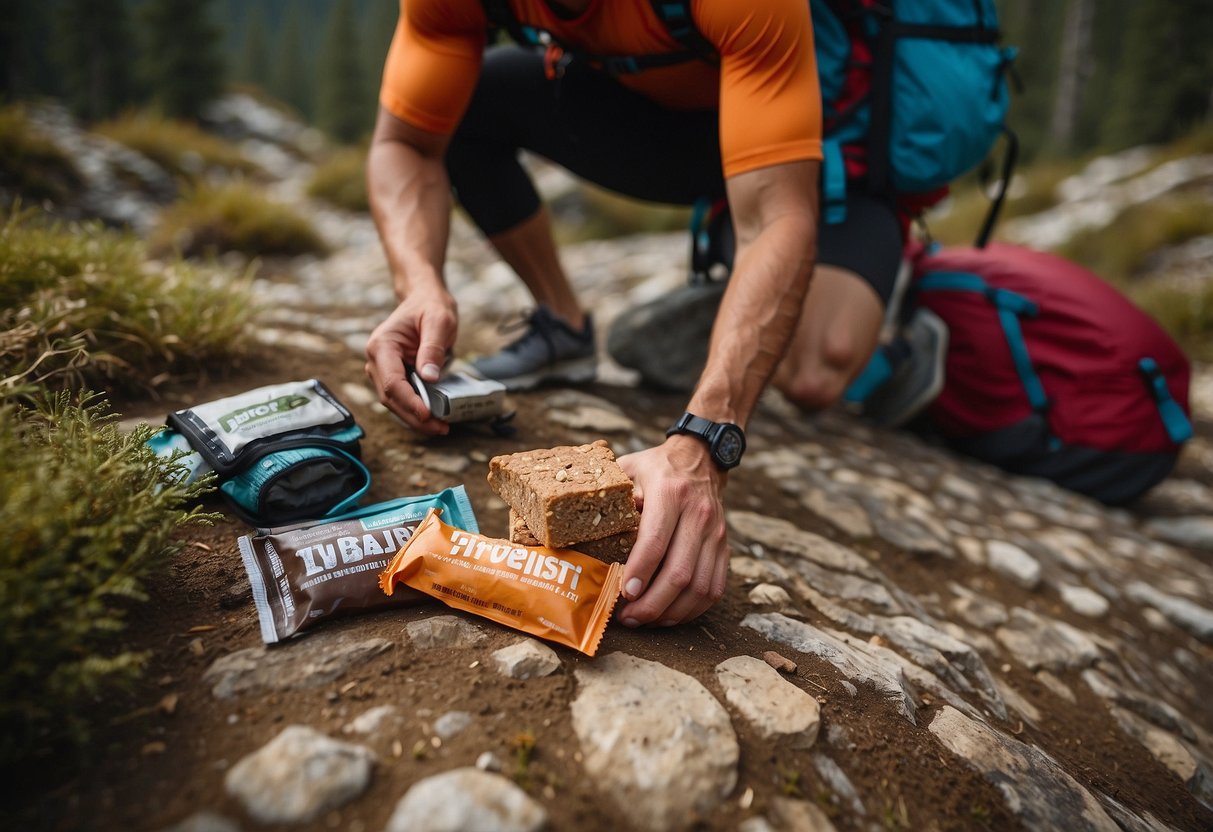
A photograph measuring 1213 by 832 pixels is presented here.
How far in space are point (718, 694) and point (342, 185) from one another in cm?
1078

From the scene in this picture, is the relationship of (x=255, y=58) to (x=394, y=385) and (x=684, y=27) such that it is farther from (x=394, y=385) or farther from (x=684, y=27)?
(x=394, y=385)

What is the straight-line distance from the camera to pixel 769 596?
192 centimetres

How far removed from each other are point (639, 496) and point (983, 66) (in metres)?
2.80

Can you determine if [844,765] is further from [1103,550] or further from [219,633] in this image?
[1103,550]

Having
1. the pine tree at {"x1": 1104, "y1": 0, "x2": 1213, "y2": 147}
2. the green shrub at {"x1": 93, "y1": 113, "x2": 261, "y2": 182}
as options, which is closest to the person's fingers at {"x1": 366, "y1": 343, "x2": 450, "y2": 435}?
Result: the green shrub at {"x1": 93, "y1": 113, "x2": 261, "y2": 182}

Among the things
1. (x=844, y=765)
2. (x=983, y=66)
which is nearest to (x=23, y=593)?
(x=844, y=765)

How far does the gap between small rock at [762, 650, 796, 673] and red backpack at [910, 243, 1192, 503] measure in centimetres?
273

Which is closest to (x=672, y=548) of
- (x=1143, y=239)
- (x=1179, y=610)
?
(x=1179, y=610)

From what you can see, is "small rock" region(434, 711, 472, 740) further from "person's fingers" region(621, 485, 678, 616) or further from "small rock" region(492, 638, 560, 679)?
"person's fingers" region(621, 485, 678, 616)

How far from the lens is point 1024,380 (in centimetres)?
357

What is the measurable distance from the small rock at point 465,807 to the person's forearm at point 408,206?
182 centimetres

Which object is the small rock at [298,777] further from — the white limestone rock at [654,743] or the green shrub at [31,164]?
the green shrub at [31,164]

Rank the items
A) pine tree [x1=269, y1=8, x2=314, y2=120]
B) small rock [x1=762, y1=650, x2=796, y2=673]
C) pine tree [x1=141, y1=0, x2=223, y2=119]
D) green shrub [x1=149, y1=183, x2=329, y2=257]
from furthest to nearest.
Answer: pine tree [x1=269, y1=8, x2=314, y2=120]
pine tree [x1=141, y1=0, x2=223, y2=119]
green shrub [x1=149, y1=183, x2=329, y2=257]
small rock [x1=762, y1=650, x2=796, y2=673]

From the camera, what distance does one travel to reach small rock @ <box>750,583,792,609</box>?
1891 mm
